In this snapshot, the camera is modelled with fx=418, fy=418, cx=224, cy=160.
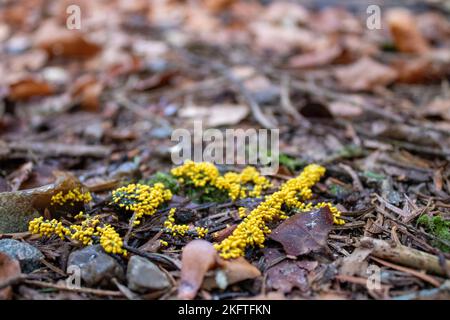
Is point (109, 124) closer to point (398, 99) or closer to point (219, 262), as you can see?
point (219, 262)

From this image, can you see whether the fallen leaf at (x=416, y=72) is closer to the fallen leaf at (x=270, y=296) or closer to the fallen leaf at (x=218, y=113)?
the fallen leaf at (x=218, y=113)

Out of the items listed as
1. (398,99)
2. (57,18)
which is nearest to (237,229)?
(398,99)

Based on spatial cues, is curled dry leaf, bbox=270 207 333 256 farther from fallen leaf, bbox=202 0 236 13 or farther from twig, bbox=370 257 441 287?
fallen leaf, bbox=202 0 236 13

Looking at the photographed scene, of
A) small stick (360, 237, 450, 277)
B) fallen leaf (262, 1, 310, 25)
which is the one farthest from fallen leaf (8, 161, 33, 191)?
fallen leaf (262, 1, 310, 25)
